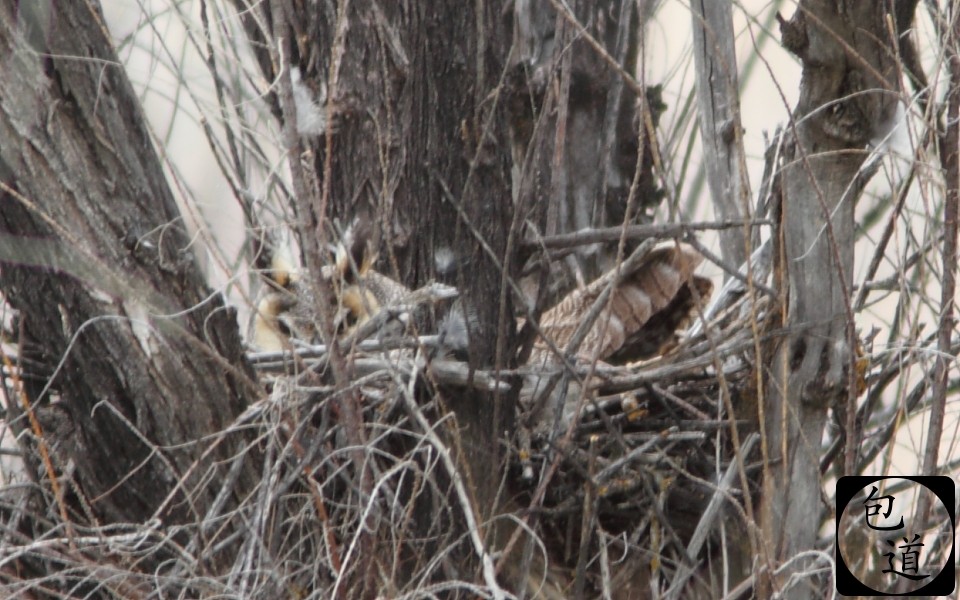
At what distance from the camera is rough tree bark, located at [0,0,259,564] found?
1.17 metres

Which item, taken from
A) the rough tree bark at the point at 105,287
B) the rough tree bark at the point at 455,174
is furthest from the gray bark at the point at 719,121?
the rough tree bark at the point at 105,287

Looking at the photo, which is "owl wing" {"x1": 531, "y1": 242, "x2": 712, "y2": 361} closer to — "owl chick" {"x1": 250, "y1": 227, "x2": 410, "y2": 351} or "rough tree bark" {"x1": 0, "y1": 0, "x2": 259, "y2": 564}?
"owl chick" {"x1": 250, "y1": 227, "x2": 410, "y2": 351}

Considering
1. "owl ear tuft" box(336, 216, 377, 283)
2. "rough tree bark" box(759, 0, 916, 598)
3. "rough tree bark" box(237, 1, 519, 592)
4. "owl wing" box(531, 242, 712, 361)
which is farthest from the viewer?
"owl wing" box(531, 242, 712, 361)

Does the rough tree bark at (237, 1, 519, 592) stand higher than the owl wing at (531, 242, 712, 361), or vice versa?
the rough tree bark at (237, 1, 519, 592)

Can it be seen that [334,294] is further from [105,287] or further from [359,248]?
[105,287]

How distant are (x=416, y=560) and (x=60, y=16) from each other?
79cm

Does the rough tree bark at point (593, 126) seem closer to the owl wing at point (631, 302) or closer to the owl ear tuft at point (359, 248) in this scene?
the owl wing at point (631, 302)

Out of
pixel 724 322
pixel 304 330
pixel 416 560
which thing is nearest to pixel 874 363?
pixel 724 322

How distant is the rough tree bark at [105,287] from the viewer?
1.17 meters

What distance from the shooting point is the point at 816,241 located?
4.12 ft

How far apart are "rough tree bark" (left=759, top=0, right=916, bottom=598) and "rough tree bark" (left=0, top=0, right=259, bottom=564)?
675 millimetres

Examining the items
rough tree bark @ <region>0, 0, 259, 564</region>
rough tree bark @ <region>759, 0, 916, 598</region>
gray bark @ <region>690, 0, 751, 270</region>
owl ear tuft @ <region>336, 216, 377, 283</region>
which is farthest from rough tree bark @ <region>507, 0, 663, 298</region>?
rough tree bark @ <region>0, 0, 259, 564</region>

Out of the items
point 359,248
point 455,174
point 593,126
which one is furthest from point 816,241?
point 593,126

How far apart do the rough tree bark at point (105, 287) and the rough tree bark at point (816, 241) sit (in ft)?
2.22
